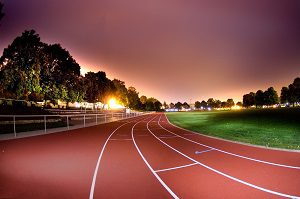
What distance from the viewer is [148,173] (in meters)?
8.05

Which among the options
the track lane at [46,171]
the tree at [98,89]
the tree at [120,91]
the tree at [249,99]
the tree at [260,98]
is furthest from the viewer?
the tree at [249,99]

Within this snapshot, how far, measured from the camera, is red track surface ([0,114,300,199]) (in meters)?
6.18

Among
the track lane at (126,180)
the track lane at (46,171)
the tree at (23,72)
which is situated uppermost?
the tree at (23,72)

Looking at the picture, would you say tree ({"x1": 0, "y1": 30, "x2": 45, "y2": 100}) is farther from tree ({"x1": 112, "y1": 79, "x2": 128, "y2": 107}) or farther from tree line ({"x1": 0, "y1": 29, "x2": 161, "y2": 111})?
tree ({"x1": 112, "y1": 79, "x2": 128, "y2": 107})

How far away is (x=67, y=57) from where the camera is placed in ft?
173

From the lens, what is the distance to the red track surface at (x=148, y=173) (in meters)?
6.18

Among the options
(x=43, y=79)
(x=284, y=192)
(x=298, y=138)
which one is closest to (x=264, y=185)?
(x=284, y=192)

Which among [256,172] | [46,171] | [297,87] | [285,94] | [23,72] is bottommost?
[256,172]

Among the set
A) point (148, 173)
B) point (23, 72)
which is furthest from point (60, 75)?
point (148, 173)

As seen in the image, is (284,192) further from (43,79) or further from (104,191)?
(43,79)

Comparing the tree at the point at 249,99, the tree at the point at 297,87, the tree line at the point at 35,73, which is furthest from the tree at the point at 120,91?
the tree at the point at 249,99

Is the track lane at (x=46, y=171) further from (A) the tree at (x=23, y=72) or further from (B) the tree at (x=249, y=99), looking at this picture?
(B) the tree at (x=249, y=99)

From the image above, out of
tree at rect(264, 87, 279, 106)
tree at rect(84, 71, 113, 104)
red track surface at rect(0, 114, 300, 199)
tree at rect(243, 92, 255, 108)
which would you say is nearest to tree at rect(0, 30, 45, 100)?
red track surface at rect(0, 114, 300, 199)

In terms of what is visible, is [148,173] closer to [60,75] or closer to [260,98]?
[60,75]
